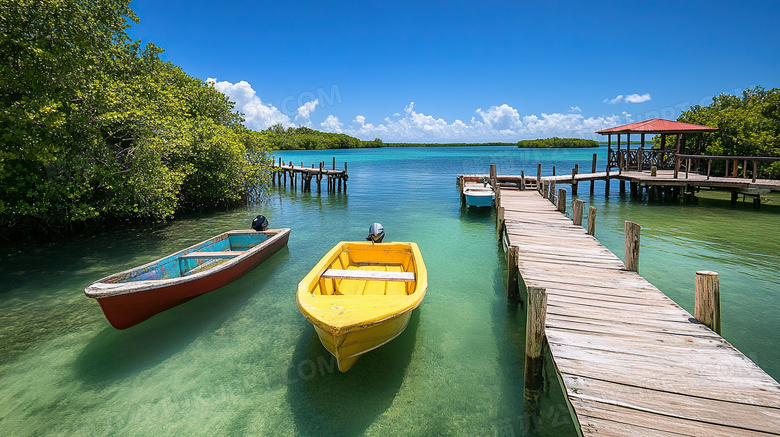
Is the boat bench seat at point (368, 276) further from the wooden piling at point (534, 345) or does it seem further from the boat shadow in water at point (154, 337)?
the boat shadow in water at point (154, 337)

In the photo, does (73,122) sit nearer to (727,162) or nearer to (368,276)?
(368,276)

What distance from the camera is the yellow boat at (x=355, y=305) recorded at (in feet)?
13.0

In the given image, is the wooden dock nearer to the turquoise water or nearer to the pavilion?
the turquoise water

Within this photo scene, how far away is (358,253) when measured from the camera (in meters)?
7.61

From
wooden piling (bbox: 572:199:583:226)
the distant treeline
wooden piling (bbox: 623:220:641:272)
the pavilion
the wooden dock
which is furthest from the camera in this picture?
the distant treeline

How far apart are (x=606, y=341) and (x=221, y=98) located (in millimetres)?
19545

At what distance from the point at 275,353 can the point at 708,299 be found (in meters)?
5.69

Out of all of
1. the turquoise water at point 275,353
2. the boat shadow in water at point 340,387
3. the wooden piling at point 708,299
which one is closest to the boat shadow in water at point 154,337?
the turquoise water at point 275,353

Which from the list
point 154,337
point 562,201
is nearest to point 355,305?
point 154,337

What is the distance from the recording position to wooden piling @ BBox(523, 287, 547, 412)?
12.6 ft

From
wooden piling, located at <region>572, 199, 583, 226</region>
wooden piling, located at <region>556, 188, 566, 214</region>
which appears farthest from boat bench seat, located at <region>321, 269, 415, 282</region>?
wooden piling, located at <region>556, 188, 566, 214</region>

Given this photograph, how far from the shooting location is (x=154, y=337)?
579 cm

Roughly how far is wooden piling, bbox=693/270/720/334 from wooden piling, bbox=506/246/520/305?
265cm

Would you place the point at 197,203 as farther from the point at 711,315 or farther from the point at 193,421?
the point at 711,315
